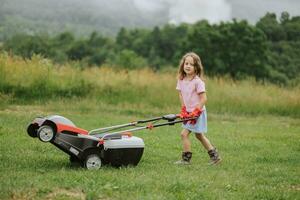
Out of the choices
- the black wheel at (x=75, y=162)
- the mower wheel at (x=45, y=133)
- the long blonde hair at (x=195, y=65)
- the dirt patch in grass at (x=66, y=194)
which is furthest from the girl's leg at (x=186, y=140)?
the dirt patch in grass at (x=66, y=194)

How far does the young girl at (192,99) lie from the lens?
8250mm

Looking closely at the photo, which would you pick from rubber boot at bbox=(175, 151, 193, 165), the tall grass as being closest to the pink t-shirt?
rubber boot at bbox=(175, 151, 193, 165)

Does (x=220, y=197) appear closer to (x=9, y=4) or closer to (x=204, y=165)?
(x=204, y=165)

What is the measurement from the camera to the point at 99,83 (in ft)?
57.9

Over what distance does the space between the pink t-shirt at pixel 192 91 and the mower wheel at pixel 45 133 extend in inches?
89.7

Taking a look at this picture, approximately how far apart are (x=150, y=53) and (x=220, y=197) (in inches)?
2562

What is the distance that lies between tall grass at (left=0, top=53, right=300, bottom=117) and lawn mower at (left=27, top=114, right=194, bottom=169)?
919 centimetres

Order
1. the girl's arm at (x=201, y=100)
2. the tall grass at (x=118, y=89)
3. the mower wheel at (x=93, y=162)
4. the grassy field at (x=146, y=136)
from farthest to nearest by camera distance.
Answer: the tall grass at (x=118, y=89) < the girl's arm at (x=201, y=100) < the mower wheel at (x=93, y=162) < the grassy field at (x=146, y=136)

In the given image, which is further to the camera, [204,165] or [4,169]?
[204,165]

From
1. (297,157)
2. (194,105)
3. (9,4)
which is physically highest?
(9,4)

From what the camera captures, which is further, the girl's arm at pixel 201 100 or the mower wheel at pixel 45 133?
the girl's arm at pixel 201 100

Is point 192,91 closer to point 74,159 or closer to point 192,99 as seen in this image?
point 192,99

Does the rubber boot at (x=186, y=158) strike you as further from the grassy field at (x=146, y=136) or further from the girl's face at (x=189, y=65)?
the girl's face at (x=189, y=65)

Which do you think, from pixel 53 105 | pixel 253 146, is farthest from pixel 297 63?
pixel 253 146
